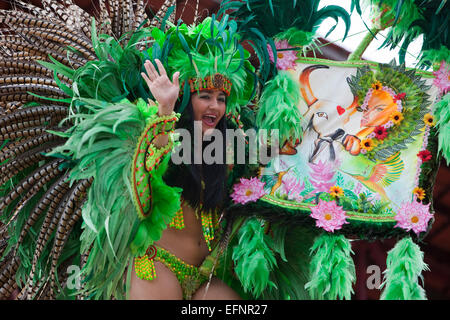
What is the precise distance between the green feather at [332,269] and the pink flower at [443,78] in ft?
2.78

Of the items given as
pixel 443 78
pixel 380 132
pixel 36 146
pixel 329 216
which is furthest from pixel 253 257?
pixel 443 78

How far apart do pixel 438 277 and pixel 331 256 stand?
103 inches

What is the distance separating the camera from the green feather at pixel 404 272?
2.59m

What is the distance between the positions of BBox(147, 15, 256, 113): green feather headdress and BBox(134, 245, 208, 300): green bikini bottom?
2.09 feet

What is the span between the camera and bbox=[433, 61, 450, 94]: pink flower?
8.93 ft

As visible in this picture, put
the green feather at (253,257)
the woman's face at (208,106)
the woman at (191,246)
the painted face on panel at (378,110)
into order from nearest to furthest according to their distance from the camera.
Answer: the woman at (191,246) < the woman's face at (208,106) < the green feather at (253,257) < the painted face on panel at (378,110)

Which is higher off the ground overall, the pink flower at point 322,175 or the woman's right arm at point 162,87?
the woman's right arm at point 162,87

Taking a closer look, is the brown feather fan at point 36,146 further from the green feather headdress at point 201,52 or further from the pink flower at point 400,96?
the pink flower at point 400,96

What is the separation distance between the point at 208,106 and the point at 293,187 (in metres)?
0.55

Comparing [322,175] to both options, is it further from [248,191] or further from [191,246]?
[191,246]

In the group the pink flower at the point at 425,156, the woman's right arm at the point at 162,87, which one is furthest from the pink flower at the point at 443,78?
the woman's right arm at the point at 162,87

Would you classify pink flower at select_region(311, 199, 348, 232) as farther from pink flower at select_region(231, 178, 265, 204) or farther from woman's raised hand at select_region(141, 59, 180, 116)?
woman's raised hand at select_region(141, 59, 180, 116)

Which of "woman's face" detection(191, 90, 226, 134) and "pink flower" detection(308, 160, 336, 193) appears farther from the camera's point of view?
"pink flower" detection(308, 160, 336, 193)

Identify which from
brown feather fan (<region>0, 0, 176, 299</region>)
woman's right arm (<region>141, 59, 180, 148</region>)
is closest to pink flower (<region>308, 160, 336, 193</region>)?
woman's right arm (<region>141, 59, 180, 148</region>)
